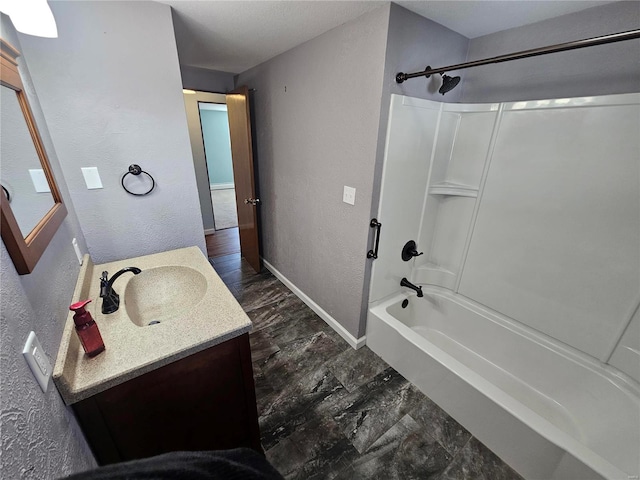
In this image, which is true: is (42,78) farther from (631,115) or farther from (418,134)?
(631,115)

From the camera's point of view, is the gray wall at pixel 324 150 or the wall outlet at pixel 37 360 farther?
the gray wall at pixel 324 150

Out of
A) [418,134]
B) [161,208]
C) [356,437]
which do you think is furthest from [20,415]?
[418,134]

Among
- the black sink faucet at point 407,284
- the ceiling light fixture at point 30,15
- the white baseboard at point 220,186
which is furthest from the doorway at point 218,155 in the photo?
the ceiling light fixture at point 30,15

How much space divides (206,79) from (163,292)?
8.49ft

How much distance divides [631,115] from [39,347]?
2.39 meters

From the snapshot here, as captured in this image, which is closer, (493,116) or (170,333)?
(170,333)

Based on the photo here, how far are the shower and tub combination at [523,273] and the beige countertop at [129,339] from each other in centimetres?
111

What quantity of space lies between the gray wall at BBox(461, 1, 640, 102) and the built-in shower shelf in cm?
57

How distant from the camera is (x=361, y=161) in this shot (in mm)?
1593

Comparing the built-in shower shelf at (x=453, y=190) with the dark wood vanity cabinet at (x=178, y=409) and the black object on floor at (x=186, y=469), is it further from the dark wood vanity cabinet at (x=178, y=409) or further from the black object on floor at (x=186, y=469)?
the black object on floor at (x=186, y=469)

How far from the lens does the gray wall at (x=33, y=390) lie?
1.58 feet

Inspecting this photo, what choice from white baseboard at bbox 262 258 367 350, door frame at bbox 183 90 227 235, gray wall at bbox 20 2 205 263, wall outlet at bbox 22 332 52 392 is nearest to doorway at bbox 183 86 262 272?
door frame at bbox 183 90 227 235

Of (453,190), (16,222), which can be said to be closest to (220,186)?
(453,190)

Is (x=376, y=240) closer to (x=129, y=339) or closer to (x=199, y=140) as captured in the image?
(x=129, y=339)
